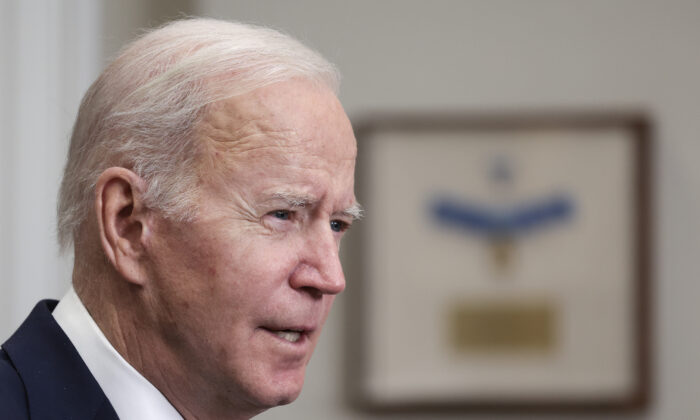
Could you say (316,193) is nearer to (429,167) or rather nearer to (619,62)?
(429,167)

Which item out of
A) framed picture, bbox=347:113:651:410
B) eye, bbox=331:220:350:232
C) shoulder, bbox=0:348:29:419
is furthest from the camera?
framed picture, bbox=347:113:651:410

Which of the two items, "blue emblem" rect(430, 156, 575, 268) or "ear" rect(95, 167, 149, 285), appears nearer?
"ear" rect(95, 167, 149, 285)

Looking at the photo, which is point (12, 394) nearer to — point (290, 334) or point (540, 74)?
point (290, 334)

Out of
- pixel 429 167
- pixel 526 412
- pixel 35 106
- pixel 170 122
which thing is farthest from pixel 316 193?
pixel 526 412

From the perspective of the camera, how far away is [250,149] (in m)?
1.03

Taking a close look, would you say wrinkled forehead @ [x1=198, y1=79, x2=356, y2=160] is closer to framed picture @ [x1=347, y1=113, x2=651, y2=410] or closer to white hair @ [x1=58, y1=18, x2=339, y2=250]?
white hair @ [x1=58, y1=18, x2=339, y2=250]

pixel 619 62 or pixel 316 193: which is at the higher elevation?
pixel 619 62

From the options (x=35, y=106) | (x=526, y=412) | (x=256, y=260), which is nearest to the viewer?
(x=256, y=260)

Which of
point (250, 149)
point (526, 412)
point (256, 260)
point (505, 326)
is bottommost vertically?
point (526, 412)

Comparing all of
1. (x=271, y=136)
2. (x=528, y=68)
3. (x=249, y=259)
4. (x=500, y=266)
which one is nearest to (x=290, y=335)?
(x=249, y=259)

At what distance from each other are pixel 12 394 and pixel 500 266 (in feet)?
5.12

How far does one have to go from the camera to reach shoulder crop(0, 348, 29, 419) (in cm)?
96

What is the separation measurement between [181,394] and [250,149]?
29 centimetres

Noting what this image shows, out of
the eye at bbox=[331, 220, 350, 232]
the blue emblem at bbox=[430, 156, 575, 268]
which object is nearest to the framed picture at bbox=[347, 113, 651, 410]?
the blue emblem at bbox=[430, 156, 575, 268]
